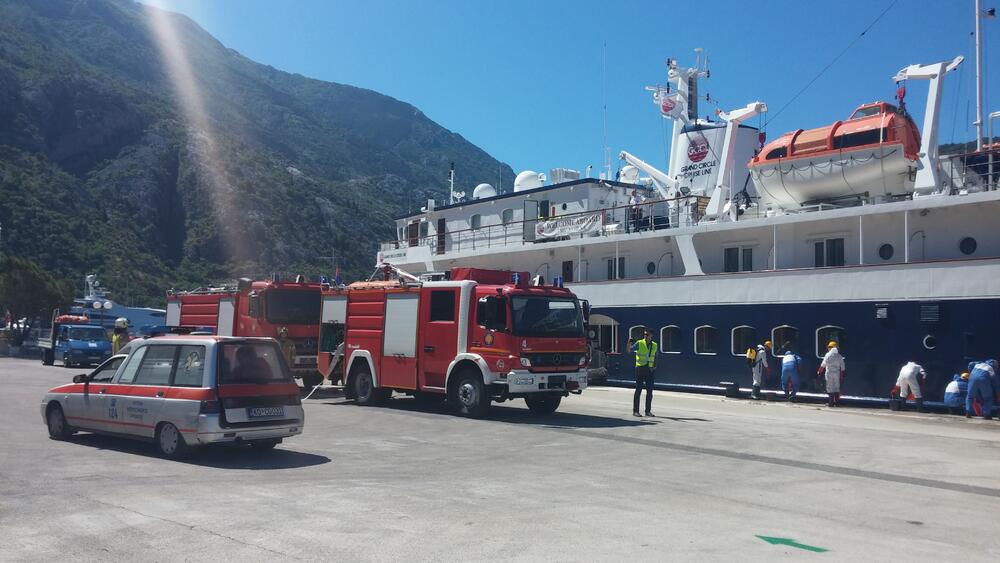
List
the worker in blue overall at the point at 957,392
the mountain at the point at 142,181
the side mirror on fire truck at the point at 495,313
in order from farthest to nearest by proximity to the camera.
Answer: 1. the mountain at the point at 142,181
2. the worker in blue overall at the point at 957,392
3. the side mirror on fire truck at the point at 495,313

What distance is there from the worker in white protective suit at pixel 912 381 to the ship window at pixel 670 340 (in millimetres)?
7113

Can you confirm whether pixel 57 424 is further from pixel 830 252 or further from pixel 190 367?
pixel 830 252

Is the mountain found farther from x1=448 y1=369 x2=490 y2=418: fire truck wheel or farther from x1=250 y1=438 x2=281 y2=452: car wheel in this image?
x1=250 y1=438 x2=281 y2=452: car wheel

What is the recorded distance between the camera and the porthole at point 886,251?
2127cm

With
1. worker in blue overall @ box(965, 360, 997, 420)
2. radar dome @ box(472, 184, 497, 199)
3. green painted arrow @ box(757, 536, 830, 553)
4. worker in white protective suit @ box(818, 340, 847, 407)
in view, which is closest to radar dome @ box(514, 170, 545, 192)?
radar dome @ box(472, 184, 497, 199)

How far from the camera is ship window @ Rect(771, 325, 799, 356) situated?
2184 cm

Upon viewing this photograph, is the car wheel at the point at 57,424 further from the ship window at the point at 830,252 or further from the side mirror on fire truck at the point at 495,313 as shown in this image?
the ship window at the point at 830,252

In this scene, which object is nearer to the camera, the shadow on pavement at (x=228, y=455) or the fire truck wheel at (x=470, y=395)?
the shadow on pavement at (x=228, y=455)

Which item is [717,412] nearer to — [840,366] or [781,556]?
[840,366]

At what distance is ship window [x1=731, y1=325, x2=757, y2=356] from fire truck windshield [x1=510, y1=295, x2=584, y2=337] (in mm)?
9168

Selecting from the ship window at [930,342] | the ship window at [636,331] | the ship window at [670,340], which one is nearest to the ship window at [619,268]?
the ship window at [636,331]

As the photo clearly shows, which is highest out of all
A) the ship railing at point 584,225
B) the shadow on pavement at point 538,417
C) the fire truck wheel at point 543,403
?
the ship railing at point 584,225

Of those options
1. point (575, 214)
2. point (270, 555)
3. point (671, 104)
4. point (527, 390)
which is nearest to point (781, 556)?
point (270, 555)

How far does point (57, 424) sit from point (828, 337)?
18147 millimetres
